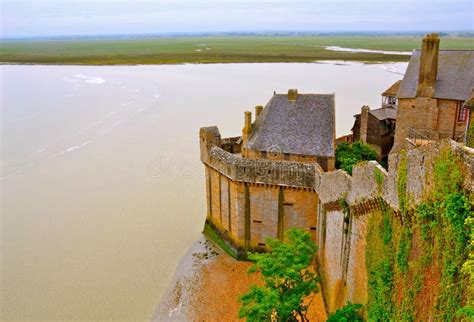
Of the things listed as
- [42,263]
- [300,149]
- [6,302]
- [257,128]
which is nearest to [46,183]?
[42,263]

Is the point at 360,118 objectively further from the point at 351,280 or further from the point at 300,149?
the point at 351,280

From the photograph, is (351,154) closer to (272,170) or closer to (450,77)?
(272,170)

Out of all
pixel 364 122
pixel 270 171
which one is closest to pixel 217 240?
pixel 270 171

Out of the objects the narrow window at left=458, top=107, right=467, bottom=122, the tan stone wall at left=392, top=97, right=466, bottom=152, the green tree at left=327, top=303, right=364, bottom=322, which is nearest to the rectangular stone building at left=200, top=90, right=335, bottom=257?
the tan stone wall at left=392, top=97, right=466, bottom=152

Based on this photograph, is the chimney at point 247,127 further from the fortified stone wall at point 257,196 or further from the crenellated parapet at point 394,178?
the crenellated parapet at point 394,178

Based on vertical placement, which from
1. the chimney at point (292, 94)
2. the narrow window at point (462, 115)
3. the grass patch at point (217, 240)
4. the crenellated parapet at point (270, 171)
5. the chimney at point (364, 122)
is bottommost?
the grass patch at point (217, 240)

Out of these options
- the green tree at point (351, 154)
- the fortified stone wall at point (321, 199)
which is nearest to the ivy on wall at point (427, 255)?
the fortified stone wall at point (321, 199)
